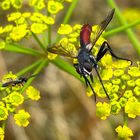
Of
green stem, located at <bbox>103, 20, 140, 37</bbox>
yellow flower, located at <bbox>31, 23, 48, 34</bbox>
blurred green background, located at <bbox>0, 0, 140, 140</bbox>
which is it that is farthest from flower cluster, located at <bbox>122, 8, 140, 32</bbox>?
yellow flower, located at <bbox>31, 23, 48, 34</bbox>

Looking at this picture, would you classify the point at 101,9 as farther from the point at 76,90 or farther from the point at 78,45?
the point at 78,45

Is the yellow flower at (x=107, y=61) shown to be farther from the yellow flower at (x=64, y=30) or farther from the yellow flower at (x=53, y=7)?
the yellow flower at (x=53, y=7)

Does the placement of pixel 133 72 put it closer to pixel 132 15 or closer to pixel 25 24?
pixel 25 24

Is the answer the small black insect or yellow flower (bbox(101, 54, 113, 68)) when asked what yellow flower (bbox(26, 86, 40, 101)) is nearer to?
the small black insect

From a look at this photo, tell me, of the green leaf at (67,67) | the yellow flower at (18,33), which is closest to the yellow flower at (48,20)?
the yellow flower at (18,33)

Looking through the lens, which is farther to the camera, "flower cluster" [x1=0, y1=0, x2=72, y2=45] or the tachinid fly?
"flower cluster" [x1=0, y1=0, x2=72, y2=45]

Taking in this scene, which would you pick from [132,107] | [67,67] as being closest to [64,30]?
[67,67]
